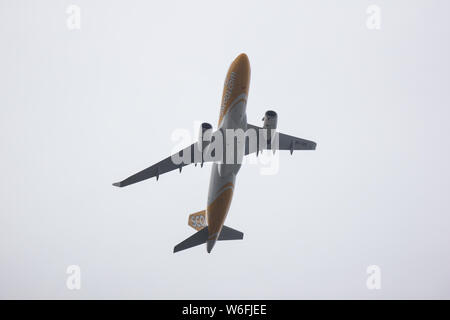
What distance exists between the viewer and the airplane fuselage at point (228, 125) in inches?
1439

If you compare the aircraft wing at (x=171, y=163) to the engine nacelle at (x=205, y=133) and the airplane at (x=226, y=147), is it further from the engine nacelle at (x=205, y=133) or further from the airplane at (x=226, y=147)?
the engine nacelle at (x=205, y=133)

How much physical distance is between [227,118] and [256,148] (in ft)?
19.0

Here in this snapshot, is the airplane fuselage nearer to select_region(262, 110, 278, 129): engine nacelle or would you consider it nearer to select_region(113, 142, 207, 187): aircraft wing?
select_region(262, 110, 278, 129): engine nacelle

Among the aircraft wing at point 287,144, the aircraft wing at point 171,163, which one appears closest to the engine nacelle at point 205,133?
the aircraft wing at point 171,163

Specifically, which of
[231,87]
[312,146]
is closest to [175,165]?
[231,87]

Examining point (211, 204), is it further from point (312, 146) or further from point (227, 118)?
point (312, 146)

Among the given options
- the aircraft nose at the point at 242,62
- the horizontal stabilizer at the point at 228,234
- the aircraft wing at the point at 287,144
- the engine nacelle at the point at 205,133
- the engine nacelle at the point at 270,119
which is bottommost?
the horizontal stabilizer at the point at 228,234

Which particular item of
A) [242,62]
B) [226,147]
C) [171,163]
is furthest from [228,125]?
[171,163]

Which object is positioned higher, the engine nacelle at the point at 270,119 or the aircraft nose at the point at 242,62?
the aircraft nose at the point at 242,62

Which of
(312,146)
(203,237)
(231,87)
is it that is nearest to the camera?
(231,87)

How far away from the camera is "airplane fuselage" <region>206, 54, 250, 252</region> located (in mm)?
36562

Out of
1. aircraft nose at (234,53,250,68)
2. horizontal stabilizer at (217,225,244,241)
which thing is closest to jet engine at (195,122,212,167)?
aircraft nose at (234,53,250,68)

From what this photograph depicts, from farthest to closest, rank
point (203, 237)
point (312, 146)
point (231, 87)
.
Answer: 1. point (312, 146)
2. point (203, 237)
3. point (231, 87)

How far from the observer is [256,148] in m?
41.7
